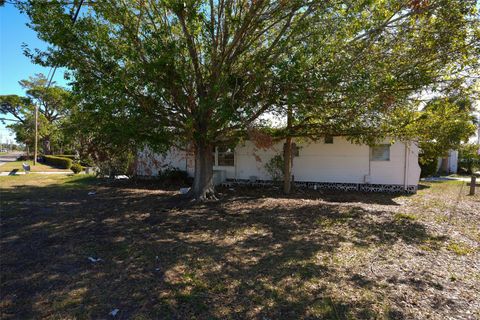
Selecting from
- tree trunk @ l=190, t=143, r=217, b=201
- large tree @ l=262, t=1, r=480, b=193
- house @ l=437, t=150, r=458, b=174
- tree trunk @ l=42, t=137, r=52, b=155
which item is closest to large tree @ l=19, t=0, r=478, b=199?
large tree @ l=262, t=1, r=480, b=193

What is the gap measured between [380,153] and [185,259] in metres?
11.0

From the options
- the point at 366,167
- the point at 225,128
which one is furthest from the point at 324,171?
the point at 225,128

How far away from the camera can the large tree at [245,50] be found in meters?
6.14

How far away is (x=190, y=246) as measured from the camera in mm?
5180

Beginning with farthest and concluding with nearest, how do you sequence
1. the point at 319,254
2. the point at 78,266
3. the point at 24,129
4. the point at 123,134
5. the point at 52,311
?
the point at 24,129 → the point at 123,134 → the point at 319,254 → the point at 78,266 → the point at 52,311

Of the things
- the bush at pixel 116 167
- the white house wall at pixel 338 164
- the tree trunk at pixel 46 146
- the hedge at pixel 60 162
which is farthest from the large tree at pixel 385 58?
the tree trunk at pixel 46 146

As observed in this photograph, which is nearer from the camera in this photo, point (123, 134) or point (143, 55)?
point (143, 55)

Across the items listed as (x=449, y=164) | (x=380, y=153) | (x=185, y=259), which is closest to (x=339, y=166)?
(x=380, y=153)

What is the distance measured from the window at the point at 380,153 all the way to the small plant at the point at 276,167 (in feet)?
12.6

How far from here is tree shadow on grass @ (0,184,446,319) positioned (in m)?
3.21

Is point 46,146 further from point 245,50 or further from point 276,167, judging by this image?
point 245,50

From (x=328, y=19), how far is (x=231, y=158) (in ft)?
28.5

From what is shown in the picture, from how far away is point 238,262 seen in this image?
4.48 metres

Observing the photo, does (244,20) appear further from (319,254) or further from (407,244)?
(407,244)
